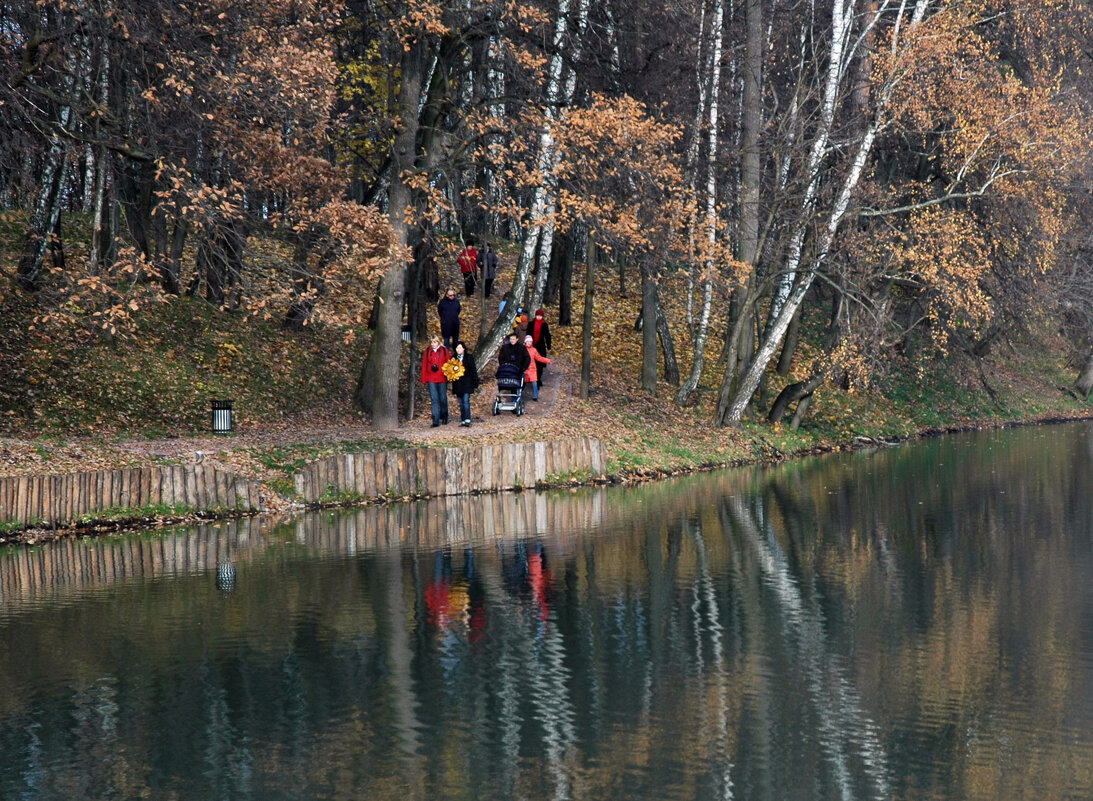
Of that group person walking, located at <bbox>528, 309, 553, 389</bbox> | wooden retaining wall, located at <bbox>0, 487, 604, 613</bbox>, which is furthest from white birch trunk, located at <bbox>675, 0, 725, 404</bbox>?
wooden retaining wall, located at <bbox>0, 487, 604, 613</bbox>

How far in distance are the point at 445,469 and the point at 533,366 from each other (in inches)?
233

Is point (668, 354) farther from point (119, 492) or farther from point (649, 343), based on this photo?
point (119, 492)

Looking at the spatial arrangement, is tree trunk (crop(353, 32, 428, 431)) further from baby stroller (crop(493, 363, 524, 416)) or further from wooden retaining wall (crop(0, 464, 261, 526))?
wooden retaining wall (crop(0, 464, 261, 526))

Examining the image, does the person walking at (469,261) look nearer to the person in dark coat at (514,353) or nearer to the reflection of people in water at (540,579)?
the person in dark coat at (514,353)

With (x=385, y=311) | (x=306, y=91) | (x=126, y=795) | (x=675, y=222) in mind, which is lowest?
(x=126, y=795)

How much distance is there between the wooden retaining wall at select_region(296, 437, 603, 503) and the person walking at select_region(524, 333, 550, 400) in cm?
331

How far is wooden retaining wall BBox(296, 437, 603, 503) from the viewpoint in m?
20.4

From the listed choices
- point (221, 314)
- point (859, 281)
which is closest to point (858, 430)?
point (859, 281)

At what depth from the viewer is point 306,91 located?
18859 millimetres

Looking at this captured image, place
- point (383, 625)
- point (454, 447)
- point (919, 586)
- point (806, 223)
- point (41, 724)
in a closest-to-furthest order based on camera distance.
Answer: point (41, 724), point (383, 625), point (919, 586), point (454, 447), point (806, 223)

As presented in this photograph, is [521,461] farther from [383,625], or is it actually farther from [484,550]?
[383,625]

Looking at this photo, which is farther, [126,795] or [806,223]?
[806,223]

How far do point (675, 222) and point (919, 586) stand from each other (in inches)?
478

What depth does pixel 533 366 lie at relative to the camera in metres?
27.0
